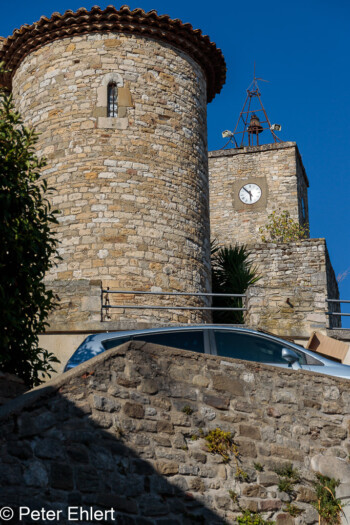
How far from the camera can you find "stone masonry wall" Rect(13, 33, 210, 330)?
659 inches

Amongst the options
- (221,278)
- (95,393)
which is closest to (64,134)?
(221,278)

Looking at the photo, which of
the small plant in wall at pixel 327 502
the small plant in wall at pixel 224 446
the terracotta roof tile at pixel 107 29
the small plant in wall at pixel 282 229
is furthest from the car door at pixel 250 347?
the small plant in wall at pixel 282 229

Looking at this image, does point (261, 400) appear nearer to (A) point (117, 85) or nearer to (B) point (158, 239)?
(B) point (158, 239)

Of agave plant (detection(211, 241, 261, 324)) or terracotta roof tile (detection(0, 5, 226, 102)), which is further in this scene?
agave plant (detection(211, 241, 261, 324))

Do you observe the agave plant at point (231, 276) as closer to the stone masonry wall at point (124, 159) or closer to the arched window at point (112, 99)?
the stone masonry wall at point (124, 159)

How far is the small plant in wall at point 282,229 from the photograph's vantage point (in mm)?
28125

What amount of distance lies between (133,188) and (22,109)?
3656mm

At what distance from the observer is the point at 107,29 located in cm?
1811

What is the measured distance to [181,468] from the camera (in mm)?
8977

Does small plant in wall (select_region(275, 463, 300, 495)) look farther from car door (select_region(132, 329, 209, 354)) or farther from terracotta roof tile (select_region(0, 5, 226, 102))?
terracotta roof tile (select_region(0, 5, 226, 102))

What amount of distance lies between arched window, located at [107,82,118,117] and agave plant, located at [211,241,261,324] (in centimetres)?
445

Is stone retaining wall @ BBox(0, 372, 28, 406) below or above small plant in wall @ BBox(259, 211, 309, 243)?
below

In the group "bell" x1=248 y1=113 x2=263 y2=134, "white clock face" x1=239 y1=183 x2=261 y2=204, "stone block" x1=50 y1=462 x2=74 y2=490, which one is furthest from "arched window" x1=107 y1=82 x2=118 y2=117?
"bell" x1=248 y1=113 x2=263 y2=134
